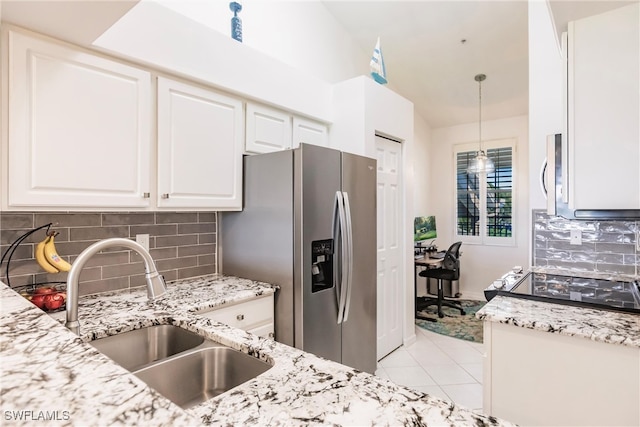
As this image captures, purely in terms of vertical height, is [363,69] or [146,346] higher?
[363,69]

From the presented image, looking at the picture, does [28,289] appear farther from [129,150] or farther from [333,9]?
[333,9]

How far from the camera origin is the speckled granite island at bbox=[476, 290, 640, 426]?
4.05 feet

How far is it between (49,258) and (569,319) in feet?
7.68

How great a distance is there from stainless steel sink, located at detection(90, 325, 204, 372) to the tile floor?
6.20ft

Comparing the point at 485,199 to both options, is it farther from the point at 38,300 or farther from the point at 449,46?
the point at 38,300

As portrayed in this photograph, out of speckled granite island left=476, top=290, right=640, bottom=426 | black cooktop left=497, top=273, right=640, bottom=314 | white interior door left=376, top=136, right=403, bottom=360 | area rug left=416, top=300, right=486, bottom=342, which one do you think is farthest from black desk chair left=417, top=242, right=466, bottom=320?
speckled granite island left=476, top=290, right=640, bottom=426

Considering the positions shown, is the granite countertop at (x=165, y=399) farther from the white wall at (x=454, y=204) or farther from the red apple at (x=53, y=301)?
the white wall at (x=454, y=204)

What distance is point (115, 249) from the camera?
1.90 metres

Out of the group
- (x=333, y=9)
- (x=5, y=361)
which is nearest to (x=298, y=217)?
(x=5, y=361)

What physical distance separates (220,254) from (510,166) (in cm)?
465

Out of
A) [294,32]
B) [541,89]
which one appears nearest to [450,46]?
[541,89]

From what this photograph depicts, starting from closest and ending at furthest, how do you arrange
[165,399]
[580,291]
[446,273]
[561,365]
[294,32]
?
[165,399] < [561,365] < [580,291] < [294,32] < [446,273]

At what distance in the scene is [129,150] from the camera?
5.43 ft

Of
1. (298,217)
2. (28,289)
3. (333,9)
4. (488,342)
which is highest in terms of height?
(333,9)
